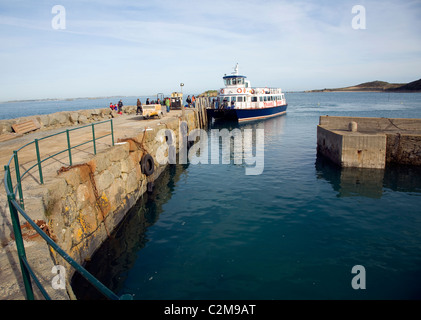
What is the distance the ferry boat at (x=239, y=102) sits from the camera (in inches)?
1580

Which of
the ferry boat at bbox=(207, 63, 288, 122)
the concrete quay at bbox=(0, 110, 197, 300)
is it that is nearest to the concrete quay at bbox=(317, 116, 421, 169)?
the concrete quay at bbox=(0, 110, 197, 300)

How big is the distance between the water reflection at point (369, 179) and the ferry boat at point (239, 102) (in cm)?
2536

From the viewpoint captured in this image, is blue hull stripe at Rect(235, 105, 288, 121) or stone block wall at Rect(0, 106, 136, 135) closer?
stone block wall at Rect(0, 106, 136, 135)

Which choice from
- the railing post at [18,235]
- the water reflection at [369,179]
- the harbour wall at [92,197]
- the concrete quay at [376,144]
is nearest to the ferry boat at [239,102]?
the concrete quay at [376,144]

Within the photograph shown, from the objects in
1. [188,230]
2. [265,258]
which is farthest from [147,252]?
[265,258]

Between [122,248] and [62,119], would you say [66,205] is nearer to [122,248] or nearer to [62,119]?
[122,248]

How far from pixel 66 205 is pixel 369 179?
43.0ft

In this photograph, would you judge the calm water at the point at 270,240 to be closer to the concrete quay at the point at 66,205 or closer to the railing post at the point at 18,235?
the concrete quay at the point at 66,205

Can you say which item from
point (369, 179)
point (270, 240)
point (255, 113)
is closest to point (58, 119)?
point (270, 240)

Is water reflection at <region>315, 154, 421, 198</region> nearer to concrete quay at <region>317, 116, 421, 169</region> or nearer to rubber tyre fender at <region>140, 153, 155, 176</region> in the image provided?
concrete quay at <region>317, 116, 421, 169</region>

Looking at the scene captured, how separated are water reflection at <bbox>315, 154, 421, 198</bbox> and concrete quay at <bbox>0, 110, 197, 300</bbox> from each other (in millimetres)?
8863

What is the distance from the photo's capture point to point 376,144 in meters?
14.3

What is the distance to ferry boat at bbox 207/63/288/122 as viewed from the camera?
40.1m

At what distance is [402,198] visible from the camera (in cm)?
1130
